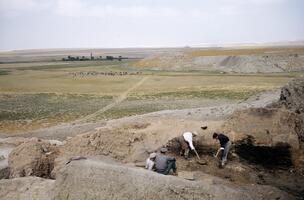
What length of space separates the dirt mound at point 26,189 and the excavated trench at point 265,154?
20.4 feet

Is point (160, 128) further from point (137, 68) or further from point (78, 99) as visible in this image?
point (137, 68)

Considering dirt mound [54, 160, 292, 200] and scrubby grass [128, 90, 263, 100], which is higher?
dirt mound [54, 160, 292, 200]

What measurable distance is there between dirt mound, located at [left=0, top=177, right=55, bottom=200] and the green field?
2028 centimetres

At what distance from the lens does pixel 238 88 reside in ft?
162

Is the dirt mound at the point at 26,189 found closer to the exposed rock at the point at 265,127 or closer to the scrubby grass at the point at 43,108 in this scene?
the exposed rock at the point at 265,127

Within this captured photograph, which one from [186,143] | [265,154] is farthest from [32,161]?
[265,154]

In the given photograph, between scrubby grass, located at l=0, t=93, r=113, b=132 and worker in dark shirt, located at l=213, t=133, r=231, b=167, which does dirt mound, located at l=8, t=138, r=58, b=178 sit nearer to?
worker in dark shirt, located at l=213, t=133, r=231, b=167

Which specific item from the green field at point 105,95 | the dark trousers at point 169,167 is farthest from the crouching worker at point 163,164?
the green field at point 105,95

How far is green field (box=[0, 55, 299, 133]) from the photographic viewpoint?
35562mm

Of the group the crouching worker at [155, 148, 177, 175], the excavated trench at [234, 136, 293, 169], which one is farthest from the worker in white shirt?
the crouching worker at [155, 148, 177, 175]

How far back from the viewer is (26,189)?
10734 millimetres

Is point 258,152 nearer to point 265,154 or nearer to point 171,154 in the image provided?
point 265,154

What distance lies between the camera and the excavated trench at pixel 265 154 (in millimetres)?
12969

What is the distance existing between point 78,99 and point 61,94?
5.06 m
